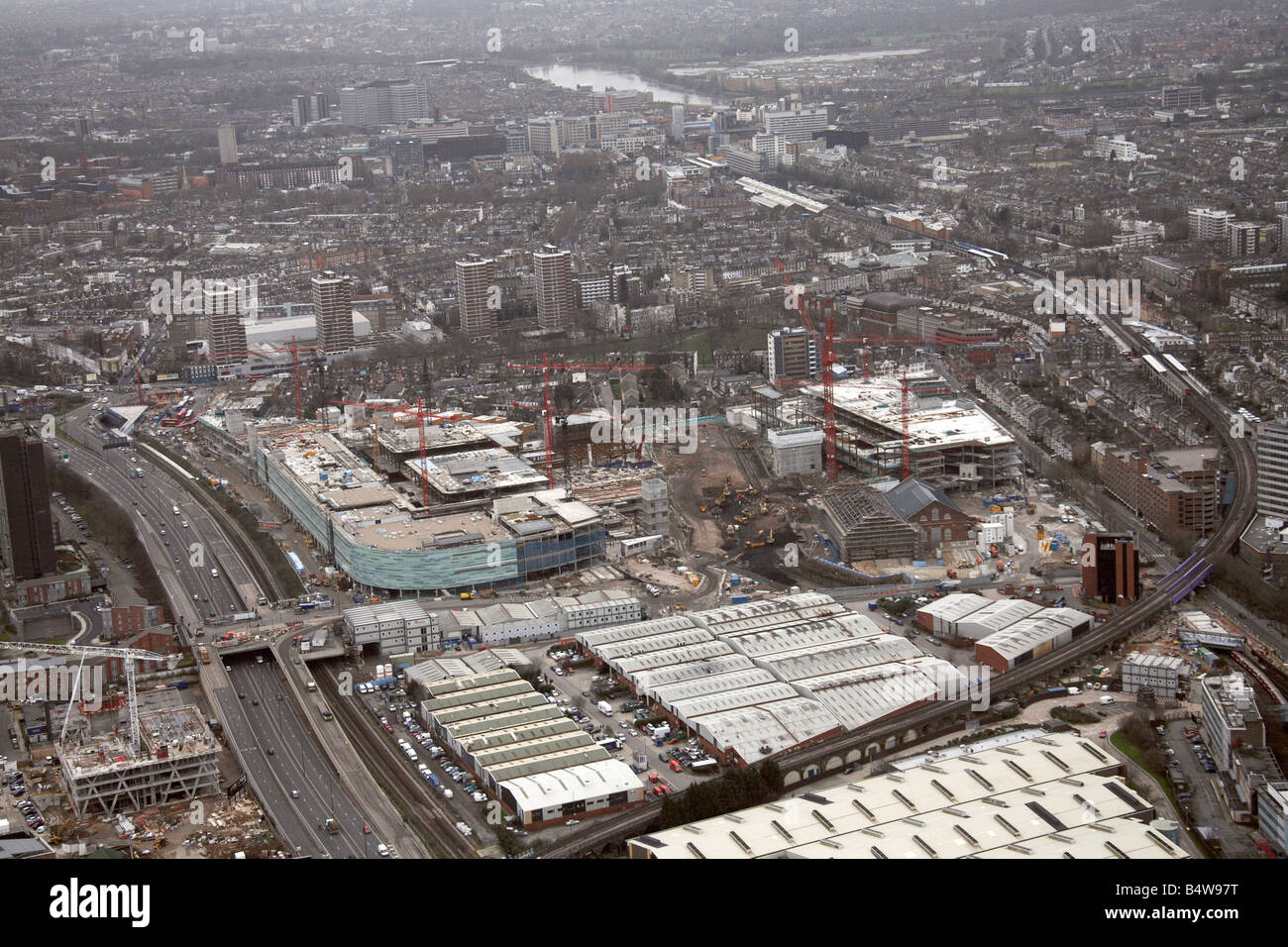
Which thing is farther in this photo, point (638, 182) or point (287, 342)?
point (638, 182)

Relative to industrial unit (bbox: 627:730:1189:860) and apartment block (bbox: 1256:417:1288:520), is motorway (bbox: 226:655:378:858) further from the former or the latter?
apartment block (bbox: 1256:417:1288:520)

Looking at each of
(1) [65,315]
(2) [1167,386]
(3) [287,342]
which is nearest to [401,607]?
(2) [1167,386]

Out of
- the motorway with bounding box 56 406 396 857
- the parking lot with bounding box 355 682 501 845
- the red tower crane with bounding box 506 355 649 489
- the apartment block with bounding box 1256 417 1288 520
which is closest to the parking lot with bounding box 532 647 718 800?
the parking lot with bounding box 355 682 501 845

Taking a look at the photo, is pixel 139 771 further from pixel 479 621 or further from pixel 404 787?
pixel 479 621

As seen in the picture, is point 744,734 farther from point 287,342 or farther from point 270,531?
point 287,342

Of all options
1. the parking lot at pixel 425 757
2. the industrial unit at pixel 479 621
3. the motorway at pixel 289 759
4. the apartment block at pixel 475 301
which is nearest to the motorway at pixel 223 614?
the motorway at pixel 289 759

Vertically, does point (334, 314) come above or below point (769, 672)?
above

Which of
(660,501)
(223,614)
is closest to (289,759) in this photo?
(223,614)
